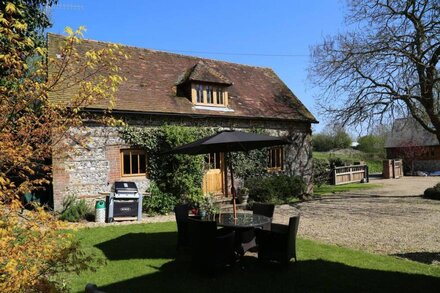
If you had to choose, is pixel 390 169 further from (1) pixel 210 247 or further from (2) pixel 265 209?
(1) pixel 210 247

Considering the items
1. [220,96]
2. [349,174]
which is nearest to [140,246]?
[220,96]

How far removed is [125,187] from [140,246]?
14.0 feet

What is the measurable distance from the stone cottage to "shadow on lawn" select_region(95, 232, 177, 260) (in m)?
2.55

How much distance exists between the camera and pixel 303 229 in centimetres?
1031

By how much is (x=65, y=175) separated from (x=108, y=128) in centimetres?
219

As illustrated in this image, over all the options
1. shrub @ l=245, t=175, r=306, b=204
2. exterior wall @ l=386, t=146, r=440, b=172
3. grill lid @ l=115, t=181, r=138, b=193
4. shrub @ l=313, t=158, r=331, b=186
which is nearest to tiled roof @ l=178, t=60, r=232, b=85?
shrub @ l=245, t=175, r=306, b=204

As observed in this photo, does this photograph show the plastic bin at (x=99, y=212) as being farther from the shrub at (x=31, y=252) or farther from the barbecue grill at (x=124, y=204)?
the shrub at (x=31, y=252)

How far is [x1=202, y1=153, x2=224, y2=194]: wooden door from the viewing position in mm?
15266

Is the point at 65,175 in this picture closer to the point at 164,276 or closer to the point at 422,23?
the point at 164,276

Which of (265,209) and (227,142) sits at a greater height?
(227,142)

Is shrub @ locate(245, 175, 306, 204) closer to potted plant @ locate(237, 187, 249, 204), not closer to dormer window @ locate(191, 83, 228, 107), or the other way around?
potted plant @ locate(237, 187, 249, 204)

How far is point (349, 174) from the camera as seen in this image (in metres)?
26.8

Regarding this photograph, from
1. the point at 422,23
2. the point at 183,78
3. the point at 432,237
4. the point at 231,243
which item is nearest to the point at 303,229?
the point at 432,237

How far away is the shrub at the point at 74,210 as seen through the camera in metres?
11.5
